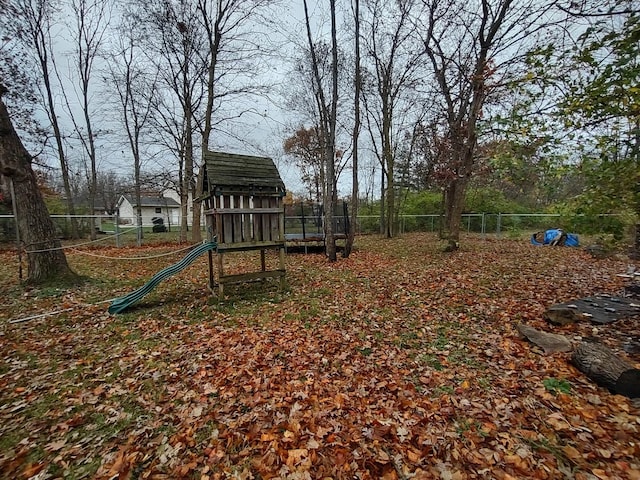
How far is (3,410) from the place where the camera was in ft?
8.18

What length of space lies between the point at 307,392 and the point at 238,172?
4073 millimetres

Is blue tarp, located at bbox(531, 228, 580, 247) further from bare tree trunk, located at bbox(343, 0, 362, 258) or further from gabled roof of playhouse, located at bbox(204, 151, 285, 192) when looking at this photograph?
gabled roof of playhouse, located at bbox(204, 151, 285, 192)

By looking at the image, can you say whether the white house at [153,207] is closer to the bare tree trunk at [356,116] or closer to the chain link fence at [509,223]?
the chain link fence at [509,223]

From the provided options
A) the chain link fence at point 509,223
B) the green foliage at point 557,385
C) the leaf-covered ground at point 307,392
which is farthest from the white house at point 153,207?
the green foliage at point 557,385

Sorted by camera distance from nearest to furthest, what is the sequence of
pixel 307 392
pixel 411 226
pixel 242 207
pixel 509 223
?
pixel 307 392
pixel 242 207
pixel 509 223
pixel 411 226

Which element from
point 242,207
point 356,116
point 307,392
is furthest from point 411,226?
point 307,392

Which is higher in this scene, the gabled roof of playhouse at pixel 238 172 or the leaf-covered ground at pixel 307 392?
the gabled roof of playhouse at pixel 238 172

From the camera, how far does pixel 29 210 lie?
547cm

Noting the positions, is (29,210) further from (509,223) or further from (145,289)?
(509,223)

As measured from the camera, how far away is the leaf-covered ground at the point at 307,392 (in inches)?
77.2

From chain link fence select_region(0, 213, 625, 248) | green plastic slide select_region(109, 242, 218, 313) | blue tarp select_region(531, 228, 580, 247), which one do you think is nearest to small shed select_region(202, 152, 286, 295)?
green plastic slide select_region(109, 242, 218, 313)

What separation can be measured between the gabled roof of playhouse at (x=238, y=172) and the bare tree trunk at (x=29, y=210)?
10.7 ft

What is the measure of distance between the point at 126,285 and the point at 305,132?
19397 millimetres

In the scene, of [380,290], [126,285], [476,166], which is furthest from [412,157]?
[126,285]
